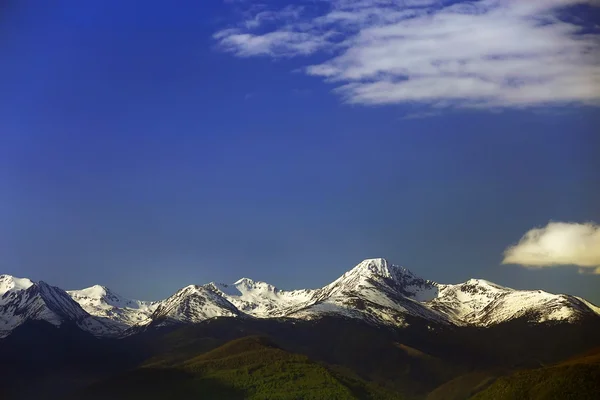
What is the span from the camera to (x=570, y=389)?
199250mm
